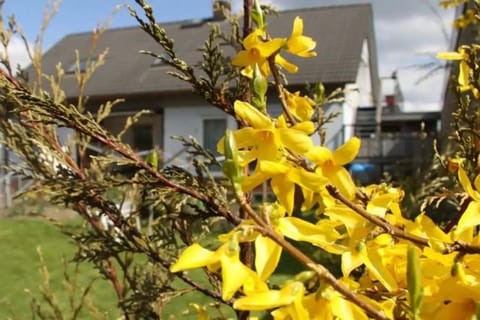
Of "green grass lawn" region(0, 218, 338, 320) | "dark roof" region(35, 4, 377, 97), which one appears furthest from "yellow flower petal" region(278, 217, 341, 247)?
"dark roof" region(35, 4, 377, 97)

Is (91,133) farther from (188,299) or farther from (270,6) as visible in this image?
(188,299)

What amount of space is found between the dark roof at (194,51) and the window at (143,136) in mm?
1781

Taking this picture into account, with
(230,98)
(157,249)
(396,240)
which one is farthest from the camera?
(157,249)

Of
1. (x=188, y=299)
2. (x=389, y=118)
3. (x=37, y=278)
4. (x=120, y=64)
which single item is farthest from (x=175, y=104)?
(x=188, y=299)

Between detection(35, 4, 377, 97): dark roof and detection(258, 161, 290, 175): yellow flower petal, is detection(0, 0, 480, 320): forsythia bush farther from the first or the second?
detection(35, 4, 377, 97): dark roof

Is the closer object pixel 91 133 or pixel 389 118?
pixel 91 133

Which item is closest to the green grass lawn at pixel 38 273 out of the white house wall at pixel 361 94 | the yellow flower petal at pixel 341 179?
the yellow flower petal at pixel 341 179

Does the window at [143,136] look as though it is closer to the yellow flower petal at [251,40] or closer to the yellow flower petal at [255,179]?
the yellow flower petal at [251,40]

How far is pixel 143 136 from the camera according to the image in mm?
18031

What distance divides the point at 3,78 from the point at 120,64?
17808 mm

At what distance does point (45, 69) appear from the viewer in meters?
19.4

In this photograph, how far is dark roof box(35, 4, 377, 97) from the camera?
15.1m

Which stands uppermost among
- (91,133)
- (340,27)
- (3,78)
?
(340,27)

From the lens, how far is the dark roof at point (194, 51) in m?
15.1
